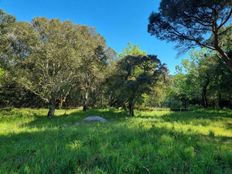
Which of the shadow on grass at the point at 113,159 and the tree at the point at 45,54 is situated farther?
the tree at the point at 45,54

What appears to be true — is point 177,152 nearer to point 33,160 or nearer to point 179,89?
point 33,160

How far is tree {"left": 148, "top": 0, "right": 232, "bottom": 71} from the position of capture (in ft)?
36.4

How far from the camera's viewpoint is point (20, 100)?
36.5m

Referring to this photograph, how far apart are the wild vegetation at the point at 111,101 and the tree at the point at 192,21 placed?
0.16ft

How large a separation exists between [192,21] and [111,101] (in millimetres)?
26776

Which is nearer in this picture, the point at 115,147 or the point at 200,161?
the point at 200,161

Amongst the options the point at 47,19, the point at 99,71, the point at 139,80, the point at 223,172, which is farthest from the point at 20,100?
the point at 223,172

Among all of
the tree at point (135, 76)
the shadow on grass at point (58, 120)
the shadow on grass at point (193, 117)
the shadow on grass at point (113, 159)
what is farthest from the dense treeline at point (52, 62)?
the shadow on grass at point (113, 159)

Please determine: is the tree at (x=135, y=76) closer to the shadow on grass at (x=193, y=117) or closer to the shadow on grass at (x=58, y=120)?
the shadow on grass at (x=58, y=120)

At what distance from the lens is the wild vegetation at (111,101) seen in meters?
4.96

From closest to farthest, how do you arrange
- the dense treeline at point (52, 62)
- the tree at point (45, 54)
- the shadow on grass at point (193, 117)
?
the shadow on grass at point (193, 117) < the tree at point (45, 54) < the dense treeline at point (52, 62)

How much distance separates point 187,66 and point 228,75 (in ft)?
62.3

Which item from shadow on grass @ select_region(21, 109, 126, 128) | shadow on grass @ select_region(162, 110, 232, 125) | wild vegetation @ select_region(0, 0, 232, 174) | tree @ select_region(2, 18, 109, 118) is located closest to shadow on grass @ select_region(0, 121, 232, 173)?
wild vegetation @ select_region(0, 0, 232, 174)

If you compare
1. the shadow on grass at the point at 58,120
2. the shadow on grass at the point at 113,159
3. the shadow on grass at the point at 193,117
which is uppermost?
the shadow on grass at the point at 193,117
